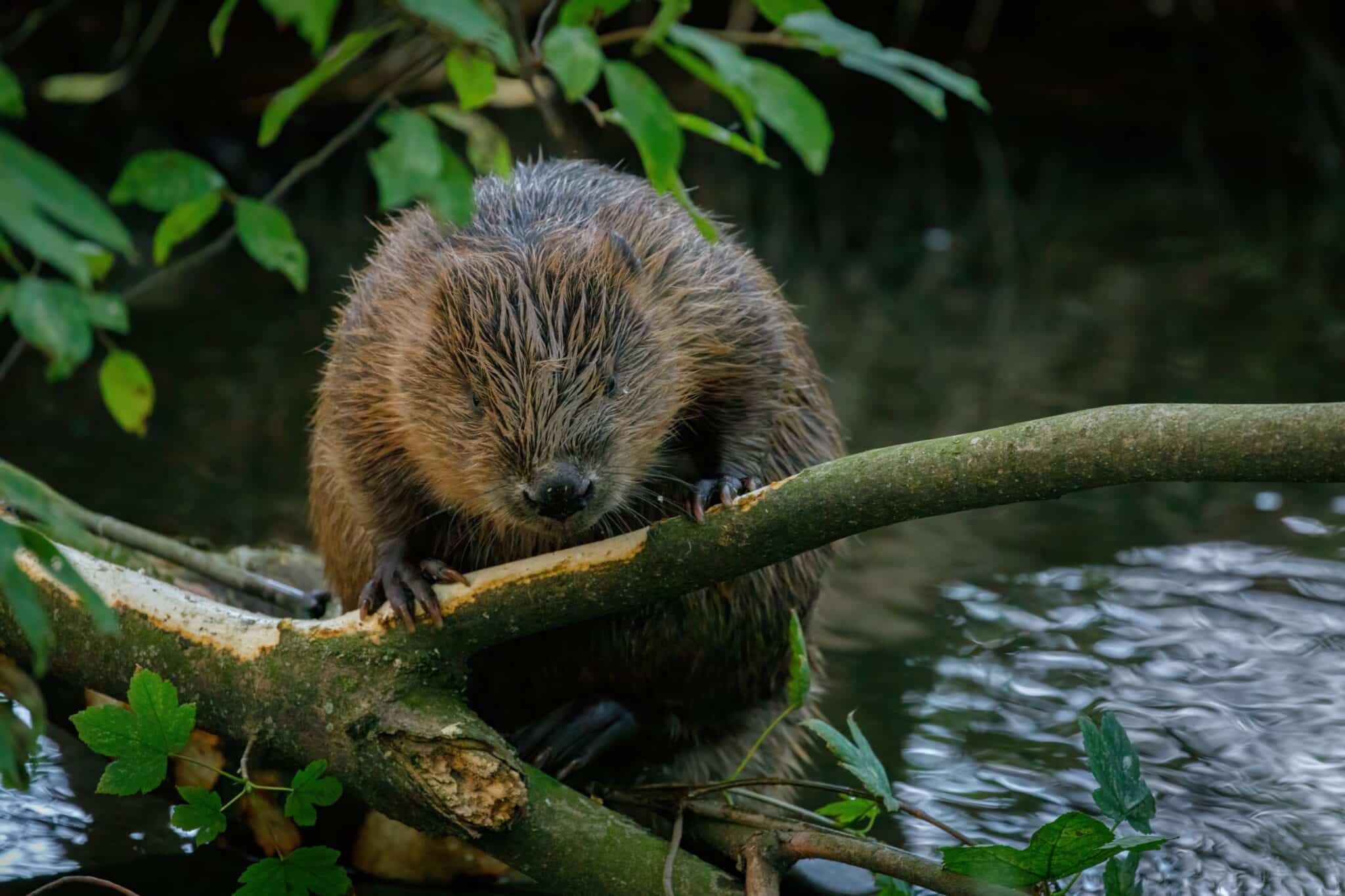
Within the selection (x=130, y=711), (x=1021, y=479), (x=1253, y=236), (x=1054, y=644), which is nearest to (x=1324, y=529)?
(x=1054, y=644)

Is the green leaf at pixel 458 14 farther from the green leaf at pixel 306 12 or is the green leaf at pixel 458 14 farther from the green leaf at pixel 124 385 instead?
the green leaf at pixel 124 385

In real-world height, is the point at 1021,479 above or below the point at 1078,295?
above

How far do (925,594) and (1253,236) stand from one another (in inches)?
208

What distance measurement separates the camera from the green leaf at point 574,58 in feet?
4.83

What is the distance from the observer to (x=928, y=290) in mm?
8016

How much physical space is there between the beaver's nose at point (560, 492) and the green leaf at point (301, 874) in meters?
0.61

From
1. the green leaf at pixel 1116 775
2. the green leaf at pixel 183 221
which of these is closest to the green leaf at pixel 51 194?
the green leaf at pixel 183 221

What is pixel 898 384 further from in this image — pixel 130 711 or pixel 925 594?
pixel 130 711

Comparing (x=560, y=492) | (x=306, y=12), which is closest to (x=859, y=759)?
(x=560, y=492)

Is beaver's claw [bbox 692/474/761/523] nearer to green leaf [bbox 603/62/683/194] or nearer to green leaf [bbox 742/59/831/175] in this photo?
green leaf [bbox 742/59/831/175]

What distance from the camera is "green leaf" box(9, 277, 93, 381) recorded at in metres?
1.39

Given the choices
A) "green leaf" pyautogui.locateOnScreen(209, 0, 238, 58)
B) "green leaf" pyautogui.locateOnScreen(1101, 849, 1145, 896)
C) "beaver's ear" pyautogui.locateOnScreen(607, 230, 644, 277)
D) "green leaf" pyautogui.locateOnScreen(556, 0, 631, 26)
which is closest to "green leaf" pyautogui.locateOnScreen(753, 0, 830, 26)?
"green leaf" pyautogui.locateOnScreen(556, 0, 631, 26)

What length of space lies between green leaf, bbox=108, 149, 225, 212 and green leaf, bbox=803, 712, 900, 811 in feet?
3.82

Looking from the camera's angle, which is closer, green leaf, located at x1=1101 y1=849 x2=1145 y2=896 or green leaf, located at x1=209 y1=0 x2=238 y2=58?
green leaf, located at x1=209 y1=0 x2=238 y2=58
